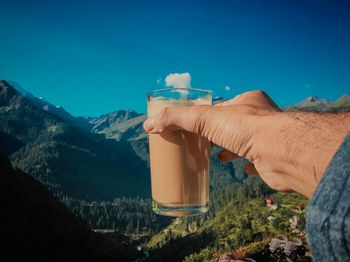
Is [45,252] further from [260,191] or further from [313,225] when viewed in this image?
[313,225]

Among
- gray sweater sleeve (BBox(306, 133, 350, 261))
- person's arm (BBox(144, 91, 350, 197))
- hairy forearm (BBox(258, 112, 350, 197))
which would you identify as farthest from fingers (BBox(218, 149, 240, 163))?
gray sweater sleeve (BBox(306, 133, 350, 261))

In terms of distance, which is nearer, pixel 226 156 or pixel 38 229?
pixel 226 156

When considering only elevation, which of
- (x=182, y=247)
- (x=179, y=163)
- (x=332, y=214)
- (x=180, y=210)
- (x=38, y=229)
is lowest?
(x=182, y=247)

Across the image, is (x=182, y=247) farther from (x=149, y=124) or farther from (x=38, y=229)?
(x=149, y=124)

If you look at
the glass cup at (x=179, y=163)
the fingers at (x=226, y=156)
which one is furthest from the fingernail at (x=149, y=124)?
the fingers at (x=226, y=156)

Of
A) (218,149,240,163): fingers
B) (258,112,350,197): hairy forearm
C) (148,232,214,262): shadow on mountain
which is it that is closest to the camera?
(258,112,350,197): hairy forearm

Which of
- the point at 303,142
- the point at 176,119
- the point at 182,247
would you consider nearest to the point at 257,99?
the point at 176,119

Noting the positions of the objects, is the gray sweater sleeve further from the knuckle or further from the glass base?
the glass base
